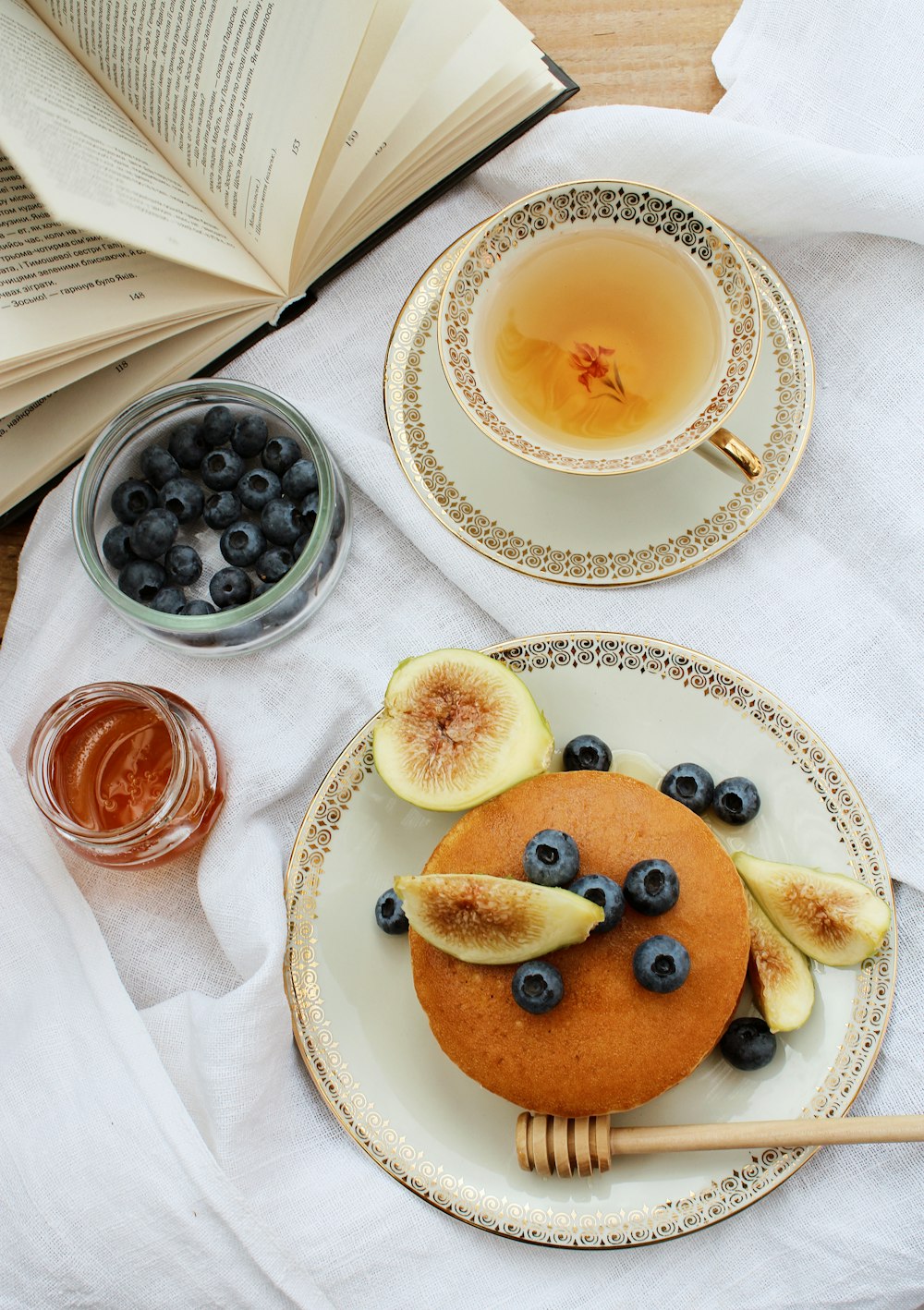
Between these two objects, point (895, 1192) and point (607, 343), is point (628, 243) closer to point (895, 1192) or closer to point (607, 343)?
point (607, 343)

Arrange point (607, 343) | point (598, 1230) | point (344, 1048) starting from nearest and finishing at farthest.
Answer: point (598, 1230), point (344, 1048), point (607, 343)

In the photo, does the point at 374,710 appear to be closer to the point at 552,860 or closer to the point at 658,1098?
the point at 552,860

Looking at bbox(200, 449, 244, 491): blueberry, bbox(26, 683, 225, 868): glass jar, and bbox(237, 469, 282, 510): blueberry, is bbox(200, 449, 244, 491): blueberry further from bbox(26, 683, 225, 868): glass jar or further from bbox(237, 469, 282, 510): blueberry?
bbox(26, 683, 225, 868): glass jar

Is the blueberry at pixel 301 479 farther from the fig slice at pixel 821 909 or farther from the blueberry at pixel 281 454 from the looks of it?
the fig slice at pixel 821 909

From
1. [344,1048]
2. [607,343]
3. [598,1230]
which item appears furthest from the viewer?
[607,343]

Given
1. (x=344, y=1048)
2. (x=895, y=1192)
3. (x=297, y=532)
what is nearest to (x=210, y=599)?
(x=297, y=532)

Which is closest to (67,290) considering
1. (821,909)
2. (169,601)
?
(169,601)
